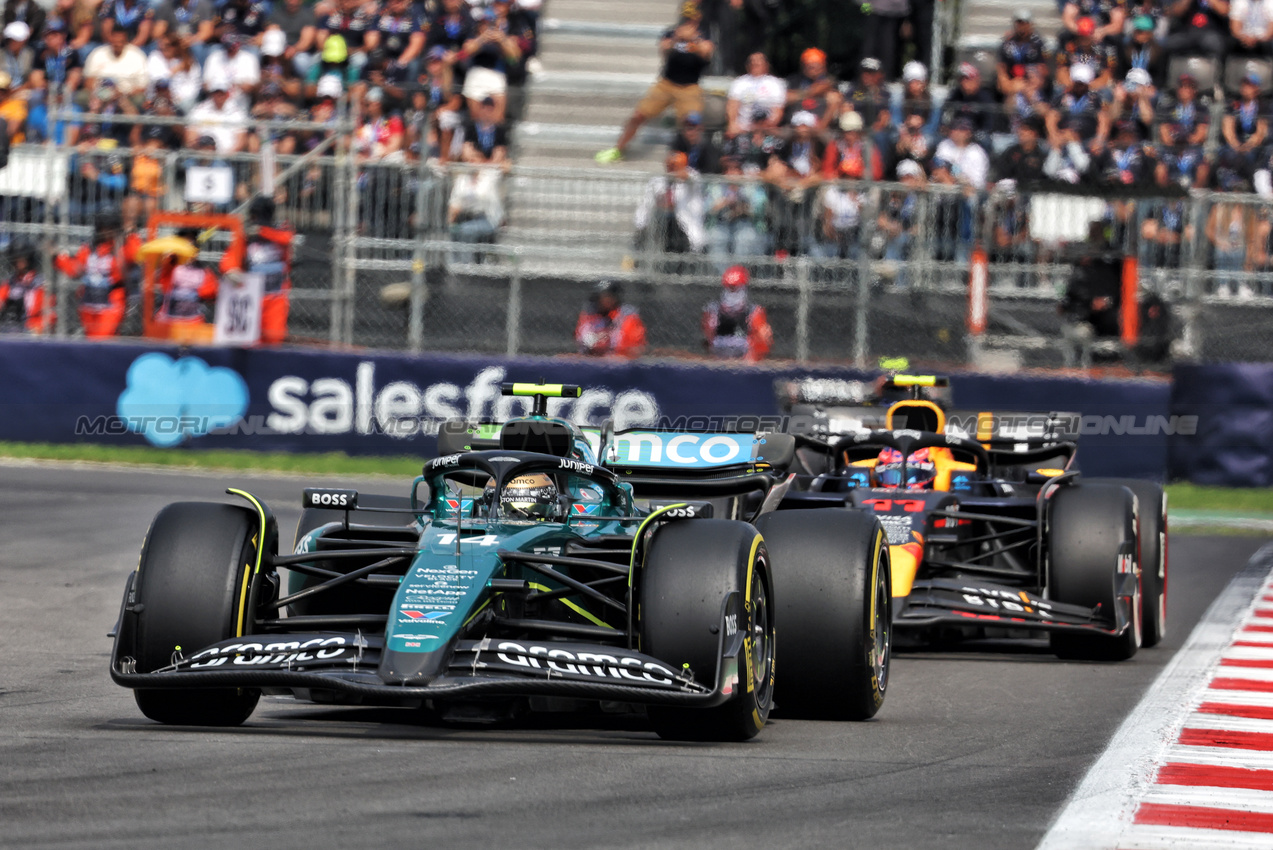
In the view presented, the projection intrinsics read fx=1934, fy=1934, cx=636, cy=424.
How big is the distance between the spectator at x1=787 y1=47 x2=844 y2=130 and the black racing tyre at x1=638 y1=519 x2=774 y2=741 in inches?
608

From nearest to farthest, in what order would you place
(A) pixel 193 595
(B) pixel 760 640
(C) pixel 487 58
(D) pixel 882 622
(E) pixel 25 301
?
1. (A) pixel 193 595
2. (B) pixel 760 640
3. (D) pixel 882 622
4. (E) pixel 25 301
5. (C) pixel 487 58

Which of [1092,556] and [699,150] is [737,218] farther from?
[1092,556]

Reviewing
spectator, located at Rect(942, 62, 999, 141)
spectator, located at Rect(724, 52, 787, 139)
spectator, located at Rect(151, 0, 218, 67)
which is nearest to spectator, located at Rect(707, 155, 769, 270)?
spectator, located at Rect(724, 52, 787, 139)

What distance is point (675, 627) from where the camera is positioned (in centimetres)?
707

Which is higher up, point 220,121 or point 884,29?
point 884,29

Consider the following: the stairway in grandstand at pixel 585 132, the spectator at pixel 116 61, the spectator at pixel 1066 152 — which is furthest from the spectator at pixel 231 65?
the spectator at pixel 1066 152

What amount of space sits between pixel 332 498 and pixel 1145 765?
3.38m

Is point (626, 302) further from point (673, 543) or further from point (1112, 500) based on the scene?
point (673, 543)

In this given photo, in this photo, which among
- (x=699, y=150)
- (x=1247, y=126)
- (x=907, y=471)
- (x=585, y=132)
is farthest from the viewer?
(x=585, y=132)

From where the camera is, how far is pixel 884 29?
979 inches

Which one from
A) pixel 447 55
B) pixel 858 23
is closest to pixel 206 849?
pixel 447 55

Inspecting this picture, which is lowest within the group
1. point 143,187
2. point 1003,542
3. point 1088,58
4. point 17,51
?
point 1003,542

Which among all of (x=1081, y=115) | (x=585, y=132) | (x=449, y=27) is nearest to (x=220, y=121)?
(x=449, y=27)

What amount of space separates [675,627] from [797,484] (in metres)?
4.75
